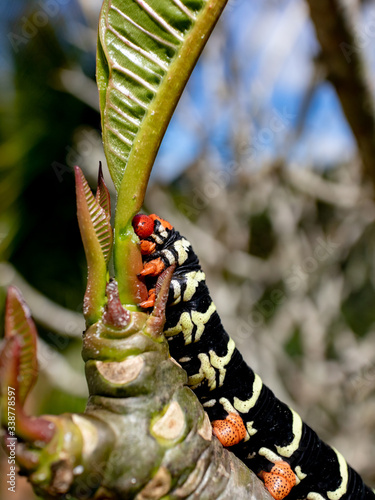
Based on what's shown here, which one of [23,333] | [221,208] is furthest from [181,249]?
[221,208]

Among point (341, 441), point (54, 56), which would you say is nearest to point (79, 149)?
point (54, 56)

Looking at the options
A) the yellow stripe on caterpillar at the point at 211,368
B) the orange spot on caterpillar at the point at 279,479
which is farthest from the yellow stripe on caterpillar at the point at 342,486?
the yellow stripe on caterpillar at the point at 211,368

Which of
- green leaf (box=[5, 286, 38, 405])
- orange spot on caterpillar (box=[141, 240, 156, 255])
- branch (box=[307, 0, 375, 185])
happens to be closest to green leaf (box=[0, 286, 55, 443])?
green leaf (box=[5, 286, 38, 405])

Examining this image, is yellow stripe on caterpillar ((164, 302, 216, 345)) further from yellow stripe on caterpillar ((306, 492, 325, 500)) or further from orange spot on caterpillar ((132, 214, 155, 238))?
yellow stripe on caterpillar ((306, 492, 325, 500))

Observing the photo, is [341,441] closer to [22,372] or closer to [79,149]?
[79,149]

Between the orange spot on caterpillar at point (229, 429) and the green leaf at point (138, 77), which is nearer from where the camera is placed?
the green leaf at point (138, 77)

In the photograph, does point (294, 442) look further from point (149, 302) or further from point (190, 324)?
point (149, 302)

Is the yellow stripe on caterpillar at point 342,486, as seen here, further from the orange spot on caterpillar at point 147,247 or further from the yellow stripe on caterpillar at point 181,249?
the orange spot on caterpillar at point 147,247
